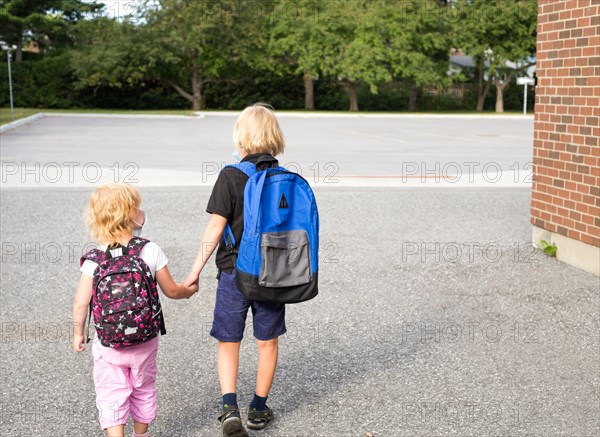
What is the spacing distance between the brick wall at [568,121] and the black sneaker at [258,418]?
3.92 m

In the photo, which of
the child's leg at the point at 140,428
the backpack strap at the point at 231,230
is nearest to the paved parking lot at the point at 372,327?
the child's leg at the point at 140,428

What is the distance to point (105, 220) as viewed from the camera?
3303mm

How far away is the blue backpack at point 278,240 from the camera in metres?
3.53

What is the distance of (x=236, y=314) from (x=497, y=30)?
39345 mm

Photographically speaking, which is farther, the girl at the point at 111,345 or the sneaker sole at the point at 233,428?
the sneaker sole at the point at 233,428

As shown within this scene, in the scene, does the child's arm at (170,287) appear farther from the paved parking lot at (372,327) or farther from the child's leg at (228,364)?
the paved parking lot at (372,327)

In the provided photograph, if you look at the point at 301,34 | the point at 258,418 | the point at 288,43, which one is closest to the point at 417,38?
the point at 301,34

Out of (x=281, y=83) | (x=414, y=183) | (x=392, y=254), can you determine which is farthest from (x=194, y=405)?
(x=281, y=83)

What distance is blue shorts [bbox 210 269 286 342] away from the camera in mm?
3791

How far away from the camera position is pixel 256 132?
371 centimetres

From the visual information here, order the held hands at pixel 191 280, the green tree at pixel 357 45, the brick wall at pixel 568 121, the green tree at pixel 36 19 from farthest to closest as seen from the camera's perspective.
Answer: the green tree at pixel 36 19 < the green tree at pixel 357 45 < the brick wall at pixel 568 121 < the held hands at pixel 191 280

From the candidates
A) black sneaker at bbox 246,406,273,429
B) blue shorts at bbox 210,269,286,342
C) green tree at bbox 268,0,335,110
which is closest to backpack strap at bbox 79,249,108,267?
blue shorts at bbox 210,269,286,342

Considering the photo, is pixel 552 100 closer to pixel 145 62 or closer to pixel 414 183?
pixel 414 183

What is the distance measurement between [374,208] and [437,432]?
6413 mm
